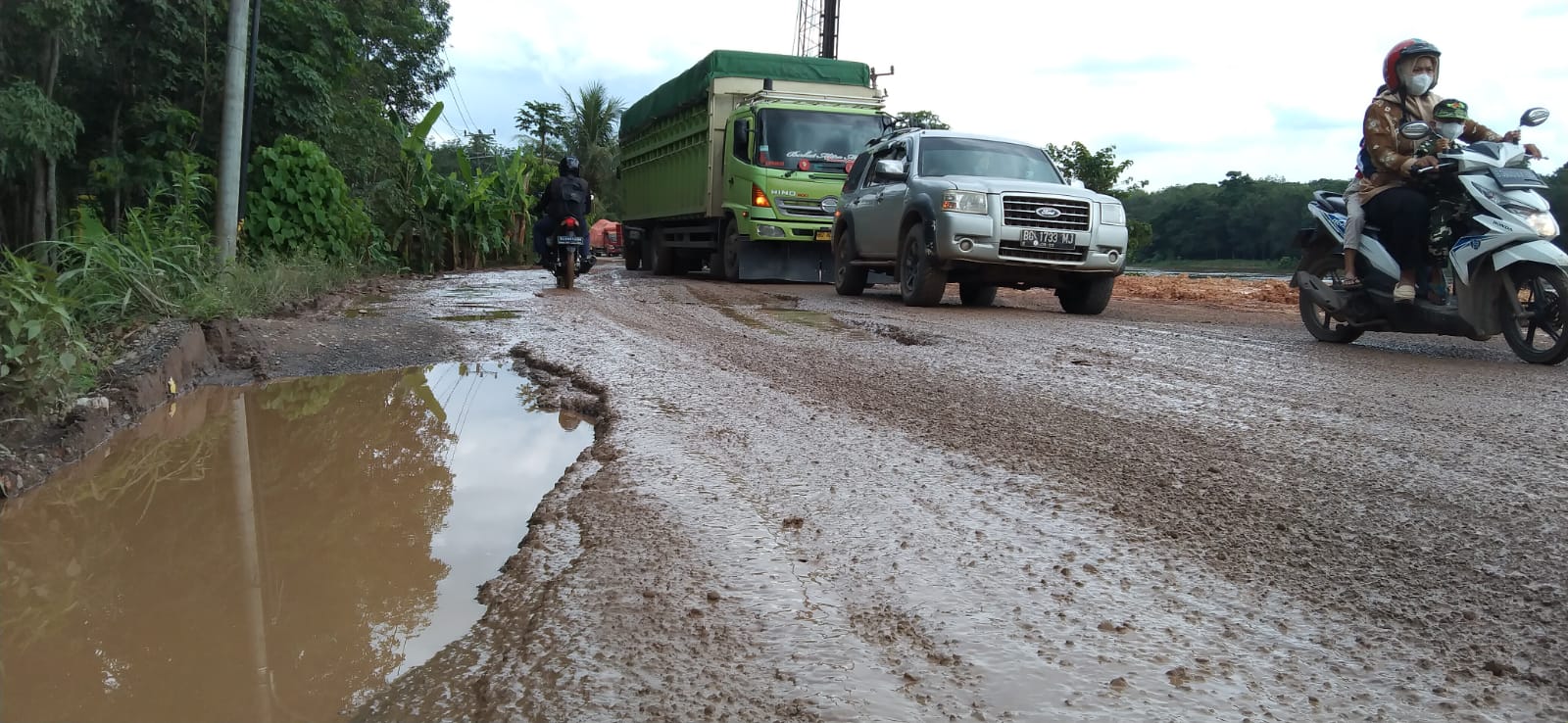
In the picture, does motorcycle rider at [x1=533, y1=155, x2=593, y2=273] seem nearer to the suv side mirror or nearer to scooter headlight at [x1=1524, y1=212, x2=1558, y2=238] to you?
the suv side mirror

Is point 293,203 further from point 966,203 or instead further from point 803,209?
point 966,203

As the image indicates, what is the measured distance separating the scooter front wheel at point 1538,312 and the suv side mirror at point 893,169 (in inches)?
215

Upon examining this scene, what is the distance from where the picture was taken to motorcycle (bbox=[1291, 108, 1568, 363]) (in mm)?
6531

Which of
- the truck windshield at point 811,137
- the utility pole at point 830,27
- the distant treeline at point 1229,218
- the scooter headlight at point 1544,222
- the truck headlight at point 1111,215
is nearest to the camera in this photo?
the scooter headlight at point 1544,222

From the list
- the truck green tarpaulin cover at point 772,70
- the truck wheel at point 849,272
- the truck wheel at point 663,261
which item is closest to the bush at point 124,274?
the truck wheel at point 849,272

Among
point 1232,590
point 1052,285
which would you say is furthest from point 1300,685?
point 1052,285

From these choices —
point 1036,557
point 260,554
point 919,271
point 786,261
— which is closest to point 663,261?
point 786,261

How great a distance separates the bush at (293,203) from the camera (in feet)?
45.3

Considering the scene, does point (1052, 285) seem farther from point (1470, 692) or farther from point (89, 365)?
point (1470, 692)

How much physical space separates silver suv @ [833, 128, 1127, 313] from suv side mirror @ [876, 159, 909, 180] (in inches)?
0.5

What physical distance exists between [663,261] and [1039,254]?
448 inches

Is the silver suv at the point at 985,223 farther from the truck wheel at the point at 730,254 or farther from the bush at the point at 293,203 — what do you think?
the bush at the point at 293,203

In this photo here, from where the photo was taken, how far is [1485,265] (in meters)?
6.77

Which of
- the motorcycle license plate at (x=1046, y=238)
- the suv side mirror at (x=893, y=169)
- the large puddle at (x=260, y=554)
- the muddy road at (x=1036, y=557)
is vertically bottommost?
the large puddle at (x=260, y=554)
